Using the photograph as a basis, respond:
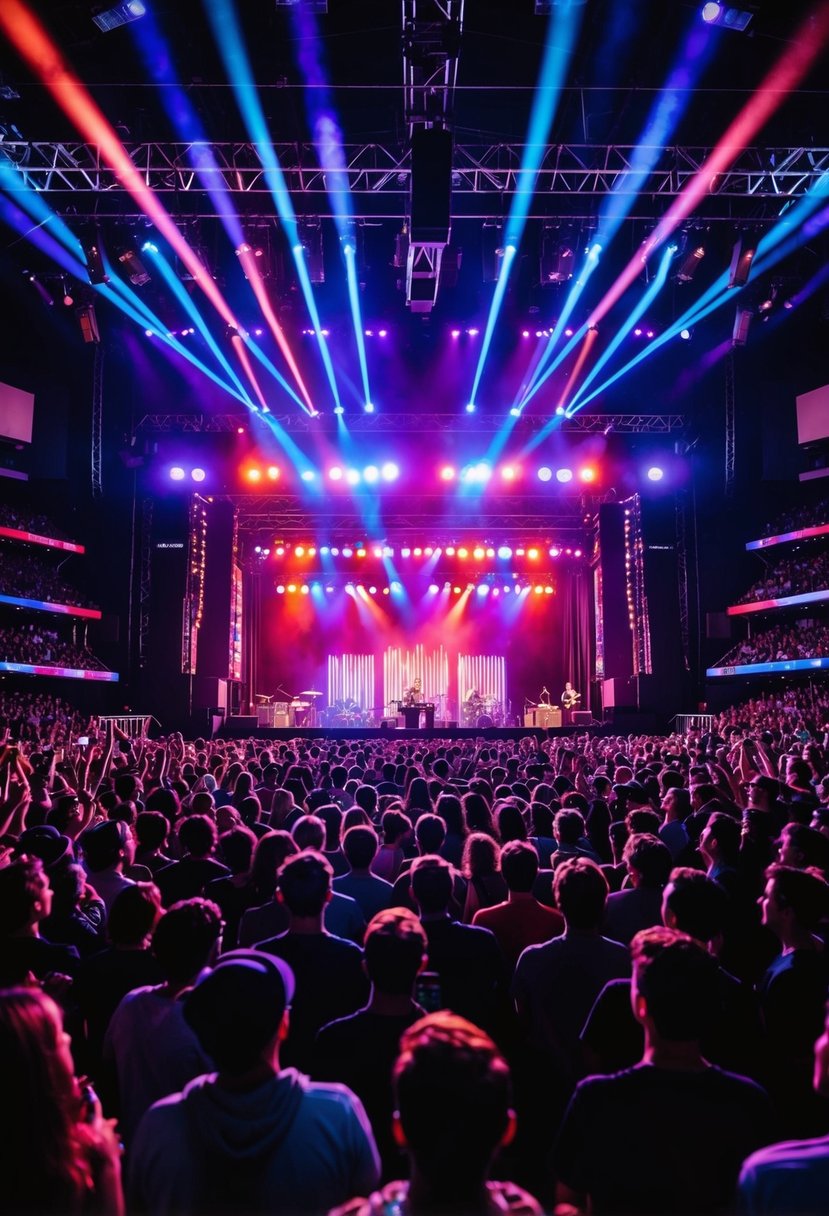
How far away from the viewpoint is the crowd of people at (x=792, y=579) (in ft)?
85.6

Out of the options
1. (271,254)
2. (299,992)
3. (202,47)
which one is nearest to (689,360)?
(271,254)

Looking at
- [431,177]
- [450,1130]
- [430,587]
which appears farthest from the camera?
[430,587]

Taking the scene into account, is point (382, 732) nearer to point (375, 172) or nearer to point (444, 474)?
point (444, 474)

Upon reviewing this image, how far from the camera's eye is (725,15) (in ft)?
37.9

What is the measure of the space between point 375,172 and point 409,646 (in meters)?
22.3

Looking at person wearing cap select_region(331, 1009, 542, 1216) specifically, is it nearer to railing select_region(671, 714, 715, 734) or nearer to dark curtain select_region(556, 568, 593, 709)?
railing select_region(671, 714, 715, 734)

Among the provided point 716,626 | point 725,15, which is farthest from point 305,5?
point 716,626

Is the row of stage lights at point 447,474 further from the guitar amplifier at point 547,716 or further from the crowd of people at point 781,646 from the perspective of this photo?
the guitar amplifier at point 547,716

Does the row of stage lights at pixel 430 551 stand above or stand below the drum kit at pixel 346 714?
above

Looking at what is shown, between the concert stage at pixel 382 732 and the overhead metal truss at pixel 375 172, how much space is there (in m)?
13.4

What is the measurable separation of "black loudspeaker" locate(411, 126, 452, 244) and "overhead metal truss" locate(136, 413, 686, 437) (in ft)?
32.6

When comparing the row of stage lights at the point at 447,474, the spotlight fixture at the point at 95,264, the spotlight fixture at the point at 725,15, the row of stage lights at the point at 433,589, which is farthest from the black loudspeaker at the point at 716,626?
the spotlight fixture at the point at 95,264

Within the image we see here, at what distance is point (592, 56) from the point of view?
575 inches

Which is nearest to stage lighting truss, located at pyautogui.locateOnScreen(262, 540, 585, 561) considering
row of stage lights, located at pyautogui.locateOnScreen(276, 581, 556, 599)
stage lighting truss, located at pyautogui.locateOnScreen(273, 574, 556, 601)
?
stage lighting truss, located at pyautogui.locateOnScreen(273, 574, 556, 601)
